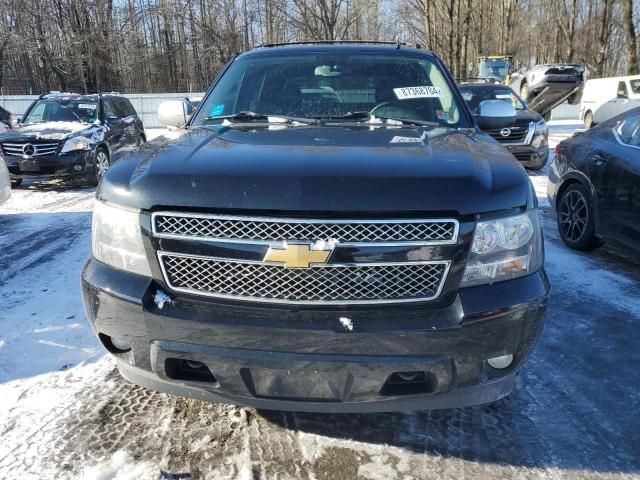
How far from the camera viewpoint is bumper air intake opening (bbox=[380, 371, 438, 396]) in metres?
2.04

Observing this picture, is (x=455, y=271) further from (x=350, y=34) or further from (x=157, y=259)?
(x=350, y=34)

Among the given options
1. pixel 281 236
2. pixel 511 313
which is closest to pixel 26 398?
pixel 281 236

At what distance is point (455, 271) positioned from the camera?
6.60 ft

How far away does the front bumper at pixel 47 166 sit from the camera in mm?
8875

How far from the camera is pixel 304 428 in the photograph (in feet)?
8.38

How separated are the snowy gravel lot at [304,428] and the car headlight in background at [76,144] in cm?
618

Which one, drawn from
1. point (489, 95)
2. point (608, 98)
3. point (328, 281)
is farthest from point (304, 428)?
point (608, 98)

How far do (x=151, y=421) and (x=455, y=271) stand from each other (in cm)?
165

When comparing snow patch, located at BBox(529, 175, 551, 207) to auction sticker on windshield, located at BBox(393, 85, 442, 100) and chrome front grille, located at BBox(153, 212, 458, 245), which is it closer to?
auction sticker on windshield, located at BBox(393, 85, 442, 100)

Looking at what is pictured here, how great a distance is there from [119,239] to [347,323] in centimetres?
100

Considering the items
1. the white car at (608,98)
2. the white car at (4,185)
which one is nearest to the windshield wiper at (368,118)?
the white car at (4,185)

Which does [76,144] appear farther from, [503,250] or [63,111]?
[503,250]

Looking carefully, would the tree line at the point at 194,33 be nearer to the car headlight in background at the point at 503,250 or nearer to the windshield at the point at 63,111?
the windshield at the point at 63,111

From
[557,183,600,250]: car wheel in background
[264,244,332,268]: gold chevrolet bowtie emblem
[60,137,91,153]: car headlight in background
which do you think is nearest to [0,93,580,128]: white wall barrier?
[60,137,91,153]: car headlight in background
